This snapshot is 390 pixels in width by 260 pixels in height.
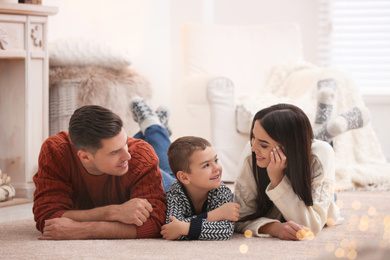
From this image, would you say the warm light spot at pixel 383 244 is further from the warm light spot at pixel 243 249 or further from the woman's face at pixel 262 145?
the woman's face at pixel 262 145

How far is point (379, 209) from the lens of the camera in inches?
82.4

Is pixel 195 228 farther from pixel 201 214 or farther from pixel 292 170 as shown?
pixel 292 170

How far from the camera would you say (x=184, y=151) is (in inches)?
62.3

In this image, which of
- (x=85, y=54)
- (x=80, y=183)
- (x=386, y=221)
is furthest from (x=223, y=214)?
(x=85, y=54)

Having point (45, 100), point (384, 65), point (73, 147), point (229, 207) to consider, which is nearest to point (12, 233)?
point (73, 147)

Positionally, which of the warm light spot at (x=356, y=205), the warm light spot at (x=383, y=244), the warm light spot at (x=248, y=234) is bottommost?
the warm light spot at (x=356, y=205)

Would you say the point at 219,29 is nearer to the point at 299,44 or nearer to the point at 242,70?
the point at 242,70

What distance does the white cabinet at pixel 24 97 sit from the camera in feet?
8.21

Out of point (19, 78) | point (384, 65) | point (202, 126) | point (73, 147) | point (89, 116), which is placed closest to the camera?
point (89, 116)

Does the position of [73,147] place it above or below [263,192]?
above

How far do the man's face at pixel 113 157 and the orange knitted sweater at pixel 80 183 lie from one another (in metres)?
0.07

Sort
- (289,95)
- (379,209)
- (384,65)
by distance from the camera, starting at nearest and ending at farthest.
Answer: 1. (379,209)
2. (289,95)
3. (384,65)

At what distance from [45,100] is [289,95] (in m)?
1.46

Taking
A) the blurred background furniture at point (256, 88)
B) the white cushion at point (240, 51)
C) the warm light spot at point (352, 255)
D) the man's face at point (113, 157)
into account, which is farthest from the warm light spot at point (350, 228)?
the white cushion at point (240, 51)
